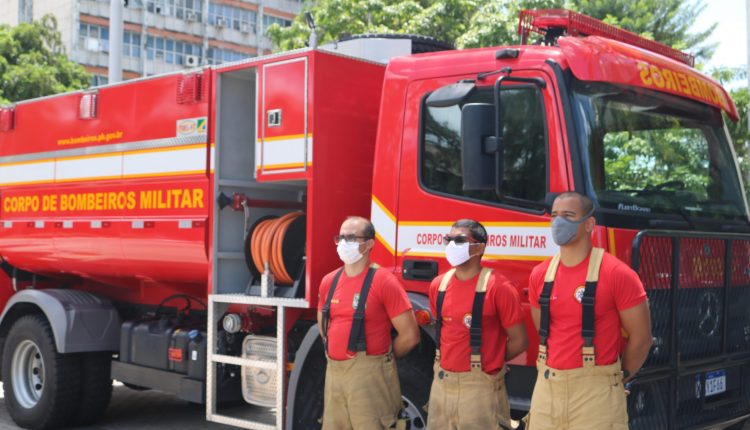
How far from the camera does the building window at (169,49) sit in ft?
166

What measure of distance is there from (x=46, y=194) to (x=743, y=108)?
1117 centimetres

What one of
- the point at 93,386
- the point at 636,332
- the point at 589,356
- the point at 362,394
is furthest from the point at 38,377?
the point at 636,332

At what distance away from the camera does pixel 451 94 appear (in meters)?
5.23

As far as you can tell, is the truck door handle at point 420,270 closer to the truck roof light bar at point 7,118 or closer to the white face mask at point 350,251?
the white face mask at point 350,251

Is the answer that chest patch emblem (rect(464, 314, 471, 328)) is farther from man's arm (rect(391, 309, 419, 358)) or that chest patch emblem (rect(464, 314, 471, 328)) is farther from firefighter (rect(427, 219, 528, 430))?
man's arm (rect(391, 309, 419, 358))

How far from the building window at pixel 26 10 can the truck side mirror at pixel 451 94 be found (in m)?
49.6

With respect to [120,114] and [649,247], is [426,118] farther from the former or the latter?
[120,114]

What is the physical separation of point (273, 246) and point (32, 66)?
2387cm

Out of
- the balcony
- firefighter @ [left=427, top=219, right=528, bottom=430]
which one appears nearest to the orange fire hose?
firefighter @ [left=427, top=219, right=528, bottom=430]

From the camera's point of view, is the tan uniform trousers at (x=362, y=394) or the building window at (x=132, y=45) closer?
the tan uniform trousers at (x=362, y=394)

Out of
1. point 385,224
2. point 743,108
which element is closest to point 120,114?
point 385,224

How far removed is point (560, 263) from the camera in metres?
4.30

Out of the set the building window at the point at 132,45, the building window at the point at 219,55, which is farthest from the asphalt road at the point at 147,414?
the building window at the point at 219,55

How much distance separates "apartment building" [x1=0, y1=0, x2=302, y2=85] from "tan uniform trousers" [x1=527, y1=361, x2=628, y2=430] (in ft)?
142
